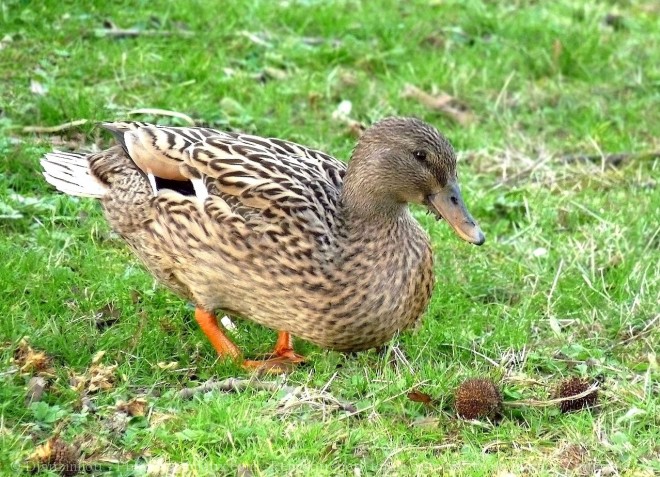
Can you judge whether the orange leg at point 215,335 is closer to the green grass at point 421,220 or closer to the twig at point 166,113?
the green grass at point 421,220

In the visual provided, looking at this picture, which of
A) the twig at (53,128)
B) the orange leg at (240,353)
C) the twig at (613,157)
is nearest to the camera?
the orange leg at (240,353)

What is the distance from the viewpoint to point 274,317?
4914mm

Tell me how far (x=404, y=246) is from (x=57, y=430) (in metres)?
1.54

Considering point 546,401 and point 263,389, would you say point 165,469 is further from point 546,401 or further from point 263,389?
point 546,401

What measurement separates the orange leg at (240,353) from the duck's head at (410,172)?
70 cm

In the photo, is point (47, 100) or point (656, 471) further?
point (47, 100)

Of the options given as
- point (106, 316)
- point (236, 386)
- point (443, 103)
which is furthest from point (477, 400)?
point (443, 103)

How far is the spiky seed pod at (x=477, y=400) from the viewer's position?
15.2ft

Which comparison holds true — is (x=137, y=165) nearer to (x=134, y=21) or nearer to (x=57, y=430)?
(x=57, y=430)

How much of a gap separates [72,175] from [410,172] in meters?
1.55

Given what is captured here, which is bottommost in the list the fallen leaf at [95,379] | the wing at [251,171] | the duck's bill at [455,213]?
the fallen leaf at [95,379]

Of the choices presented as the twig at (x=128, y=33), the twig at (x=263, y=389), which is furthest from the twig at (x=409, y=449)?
the twig at (x=128, y=33)

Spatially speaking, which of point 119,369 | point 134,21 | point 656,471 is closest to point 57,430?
point 119,369

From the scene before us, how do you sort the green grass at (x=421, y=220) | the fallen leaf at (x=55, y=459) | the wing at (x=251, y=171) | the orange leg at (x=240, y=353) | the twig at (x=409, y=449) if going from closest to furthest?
the fallen leaf at (x=55, y=459)
the twig at (x=409, y=449)
the green grass at (x=421, y=220)
the wing at (x=251, y=171)
the orange leg at (x=240, y=353)
